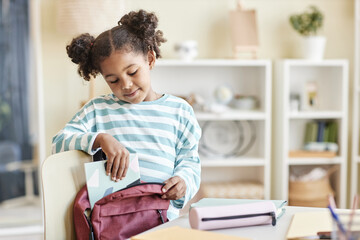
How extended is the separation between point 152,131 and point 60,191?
1.05 feet

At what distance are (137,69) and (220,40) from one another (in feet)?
6.05

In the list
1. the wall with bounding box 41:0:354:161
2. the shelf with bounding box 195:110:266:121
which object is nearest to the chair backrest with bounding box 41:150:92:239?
the shelf with bounding box 195:110:266:121

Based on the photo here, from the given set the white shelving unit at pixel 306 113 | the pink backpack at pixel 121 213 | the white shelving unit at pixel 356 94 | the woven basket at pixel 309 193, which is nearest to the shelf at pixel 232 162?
the white shelving unit at pixel 306 113

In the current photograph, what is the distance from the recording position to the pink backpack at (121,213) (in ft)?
3.54

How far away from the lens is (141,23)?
4.27ft

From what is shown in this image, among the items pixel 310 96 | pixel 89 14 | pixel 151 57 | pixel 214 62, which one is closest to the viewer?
pixel 151 57

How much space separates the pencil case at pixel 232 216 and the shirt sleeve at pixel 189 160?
10.0 inches

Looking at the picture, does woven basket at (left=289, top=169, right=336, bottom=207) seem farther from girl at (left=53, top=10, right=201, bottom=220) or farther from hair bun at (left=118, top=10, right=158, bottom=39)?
hair bun at (left=118, top=10, right=158, bottom=39)

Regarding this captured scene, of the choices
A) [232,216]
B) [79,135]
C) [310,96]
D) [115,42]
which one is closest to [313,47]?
[310,96]

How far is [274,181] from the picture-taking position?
3.08 m

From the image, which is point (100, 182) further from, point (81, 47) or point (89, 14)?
point (89, 14)

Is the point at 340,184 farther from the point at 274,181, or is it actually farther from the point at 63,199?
→ the point at 63,199

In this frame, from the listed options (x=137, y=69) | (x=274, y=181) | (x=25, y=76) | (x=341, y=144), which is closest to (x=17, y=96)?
(x=25, y=76)

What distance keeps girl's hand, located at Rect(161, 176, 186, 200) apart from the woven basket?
186cm
